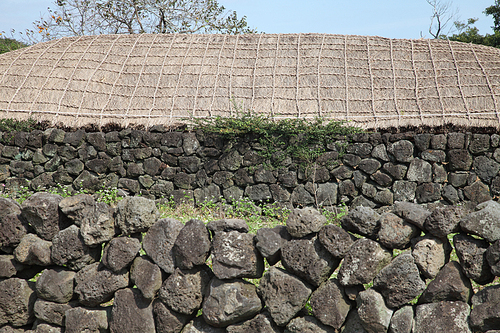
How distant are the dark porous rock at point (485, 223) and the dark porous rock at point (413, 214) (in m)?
0.25

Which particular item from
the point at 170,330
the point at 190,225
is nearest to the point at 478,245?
the point at 190,225

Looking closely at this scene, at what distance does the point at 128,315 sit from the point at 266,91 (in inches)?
233

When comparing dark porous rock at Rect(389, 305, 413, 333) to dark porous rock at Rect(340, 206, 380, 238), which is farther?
dark porous rock at Rect(340, 206, 380, 238)

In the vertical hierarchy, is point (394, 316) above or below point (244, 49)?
below

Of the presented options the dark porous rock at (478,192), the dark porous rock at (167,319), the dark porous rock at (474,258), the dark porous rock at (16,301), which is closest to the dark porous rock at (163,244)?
the dark porous rock at (167,319)

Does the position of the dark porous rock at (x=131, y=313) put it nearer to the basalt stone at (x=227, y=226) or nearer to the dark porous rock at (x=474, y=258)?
the basalt stone at (x=227, y=226)

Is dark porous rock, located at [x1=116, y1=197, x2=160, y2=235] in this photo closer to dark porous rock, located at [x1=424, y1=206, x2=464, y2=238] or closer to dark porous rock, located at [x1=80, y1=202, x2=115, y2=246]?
dark porous rock, located at [x1=80, y1=202, x2=115, y2=246]

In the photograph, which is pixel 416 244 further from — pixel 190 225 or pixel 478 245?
pixel 190 225

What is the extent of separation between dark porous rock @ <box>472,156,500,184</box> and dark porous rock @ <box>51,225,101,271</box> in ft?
20.6

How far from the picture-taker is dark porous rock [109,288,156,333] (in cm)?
310

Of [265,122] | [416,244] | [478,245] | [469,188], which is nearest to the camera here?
[478,245]

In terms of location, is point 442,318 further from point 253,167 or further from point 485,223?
point 253,167

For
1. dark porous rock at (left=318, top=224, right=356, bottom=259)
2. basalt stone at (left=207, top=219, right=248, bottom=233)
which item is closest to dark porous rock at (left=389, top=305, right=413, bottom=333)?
dark porous rock at (left=318, top=224, right=356, bottom=259)

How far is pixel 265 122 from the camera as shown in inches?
281
